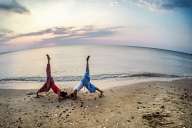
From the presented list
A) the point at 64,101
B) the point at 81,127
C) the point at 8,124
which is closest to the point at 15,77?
the point at 64,101

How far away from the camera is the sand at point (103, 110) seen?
3158 millimetres

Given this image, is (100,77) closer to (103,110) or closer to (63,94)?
(63,94)

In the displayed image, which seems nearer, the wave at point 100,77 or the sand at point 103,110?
the sand at point 103,110

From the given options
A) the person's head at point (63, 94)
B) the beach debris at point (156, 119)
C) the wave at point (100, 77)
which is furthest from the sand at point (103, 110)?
the wave at point (100, 77)

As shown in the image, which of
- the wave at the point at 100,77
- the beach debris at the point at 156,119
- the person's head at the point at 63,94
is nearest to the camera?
the beach debris at the point at 156,119

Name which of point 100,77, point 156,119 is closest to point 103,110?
point 156,119

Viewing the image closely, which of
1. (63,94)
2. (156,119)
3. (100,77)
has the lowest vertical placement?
(156,119)

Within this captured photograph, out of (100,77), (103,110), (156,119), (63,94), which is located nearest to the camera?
(156,119)

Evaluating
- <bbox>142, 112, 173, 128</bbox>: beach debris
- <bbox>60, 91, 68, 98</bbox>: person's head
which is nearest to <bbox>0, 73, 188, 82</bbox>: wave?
<bbox>60, 91, 68, 98</bbox>: person's head

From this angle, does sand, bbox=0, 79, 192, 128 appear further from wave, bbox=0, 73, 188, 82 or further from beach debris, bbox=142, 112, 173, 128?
wave, bbox=0, 73, 188, 82

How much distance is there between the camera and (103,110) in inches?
139

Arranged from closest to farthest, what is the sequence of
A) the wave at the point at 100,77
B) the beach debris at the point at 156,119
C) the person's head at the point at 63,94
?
the beach debris at the point at 156,119, the person's head at the point at 63,94, the wave at the point at 100,77

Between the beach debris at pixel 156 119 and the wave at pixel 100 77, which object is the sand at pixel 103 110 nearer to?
the beach debris at pixel 156 119

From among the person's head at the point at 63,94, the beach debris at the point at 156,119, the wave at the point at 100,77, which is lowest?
the beach debris at the point at 156,119
